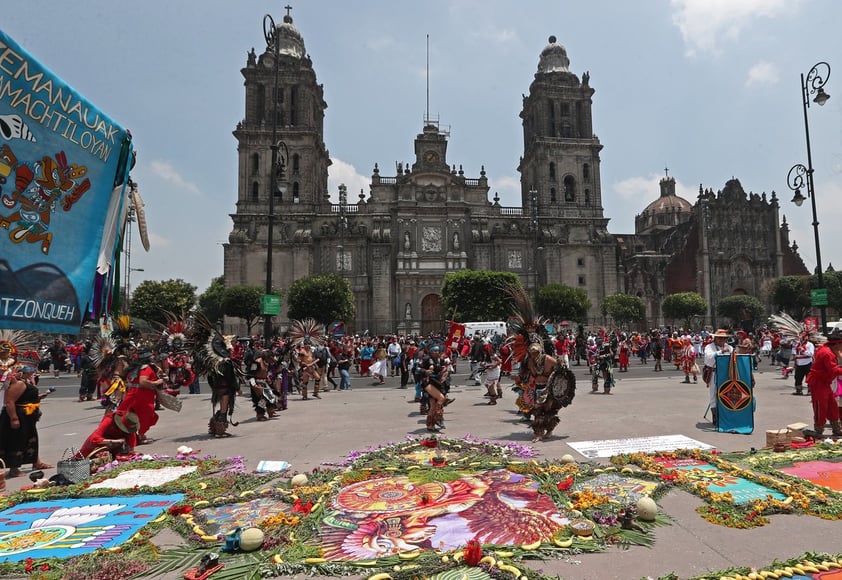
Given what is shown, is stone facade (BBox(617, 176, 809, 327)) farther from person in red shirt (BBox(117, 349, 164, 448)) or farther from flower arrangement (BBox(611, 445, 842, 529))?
person in red shirt (BBox(117, 349, 164, 448))

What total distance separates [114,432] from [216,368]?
1.90 meters

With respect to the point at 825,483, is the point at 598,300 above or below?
above

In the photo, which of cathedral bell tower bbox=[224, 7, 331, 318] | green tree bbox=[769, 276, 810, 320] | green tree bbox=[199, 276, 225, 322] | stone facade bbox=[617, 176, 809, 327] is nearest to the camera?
green tree bbox=[769, 276, 810, 320]

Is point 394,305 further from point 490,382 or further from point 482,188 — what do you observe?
point 490,382

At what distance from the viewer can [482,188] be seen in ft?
182

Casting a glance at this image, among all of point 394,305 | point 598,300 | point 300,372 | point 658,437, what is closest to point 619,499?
point 658,437

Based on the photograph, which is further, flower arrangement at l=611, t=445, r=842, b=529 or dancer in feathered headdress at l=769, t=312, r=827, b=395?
dancer in feathered headdress at l=769, t=312, r=827, b=395

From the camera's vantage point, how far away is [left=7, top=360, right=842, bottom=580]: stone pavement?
3.96 metres

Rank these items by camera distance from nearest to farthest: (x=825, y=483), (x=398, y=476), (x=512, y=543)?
(x=512, y=543), (x=825, y=483), (x=398, y=476)

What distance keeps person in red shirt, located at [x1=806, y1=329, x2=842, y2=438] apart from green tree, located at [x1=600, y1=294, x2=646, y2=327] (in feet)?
134

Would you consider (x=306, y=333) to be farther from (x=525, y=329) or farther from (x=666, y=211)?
(x=666, y=211)

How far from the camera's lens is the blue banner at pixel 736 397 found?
8.64 meters

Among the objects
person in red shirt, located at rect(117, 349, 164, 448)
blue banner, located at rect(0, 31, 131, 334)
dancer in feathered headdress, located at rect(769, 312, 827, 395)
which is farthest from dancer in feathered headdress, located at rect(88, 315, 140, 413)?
dancer in feathered headdress, located at rect(769, 312, 827, 395)

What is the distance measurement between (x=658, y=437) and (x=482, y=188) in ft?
161
